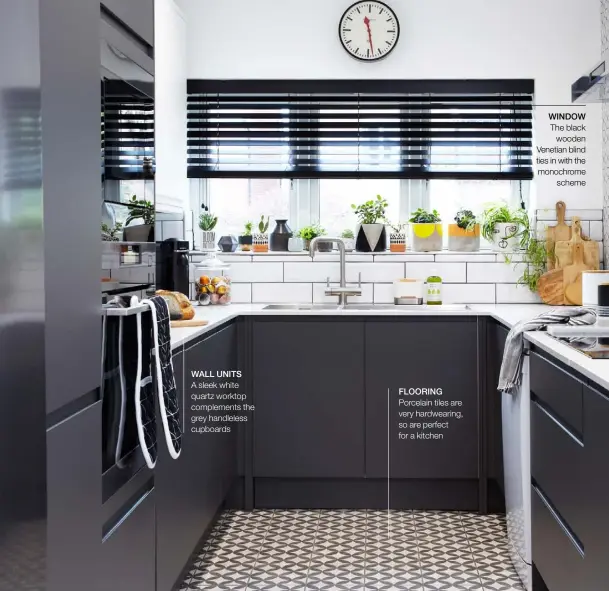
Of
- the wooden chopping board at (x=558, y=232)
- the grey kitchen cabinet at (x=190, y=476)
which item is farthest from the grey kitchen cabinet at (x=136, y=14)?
the wooden chopping board at (x=558, y=232)

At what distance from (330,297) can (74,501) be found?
9.70 ft

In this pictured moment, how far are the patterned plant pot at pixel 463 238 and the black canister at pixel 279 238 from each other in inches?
32.7

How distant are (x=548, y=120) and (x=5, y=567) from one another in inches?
146

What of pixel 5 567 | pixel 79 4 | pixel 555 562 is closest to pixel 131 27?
pixel 79 4

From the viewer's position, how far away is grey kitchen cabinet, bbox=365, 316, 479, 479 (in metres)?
3.74

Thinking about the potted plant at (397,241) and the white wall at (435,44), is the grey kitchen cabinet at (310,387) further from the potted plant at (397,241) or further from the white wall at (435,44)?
the white wall at (435,44)

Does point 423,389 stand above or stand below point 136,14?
below

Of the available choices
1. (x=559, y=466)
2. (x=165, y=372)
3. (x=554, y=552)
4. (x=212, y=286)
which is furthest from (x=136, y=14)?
(x=212, y=286)

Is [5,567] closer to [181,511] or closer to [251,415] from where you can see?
[181,511]

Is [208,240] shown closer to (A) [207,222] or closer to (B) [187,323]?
(A) [207,222]

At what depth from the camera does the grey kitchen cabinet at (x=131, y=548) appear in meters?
1.73

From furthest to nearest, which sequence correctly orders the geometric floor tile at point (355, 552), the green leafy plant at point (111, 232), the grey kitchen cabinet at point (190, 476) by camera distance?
1. the geometric floor tile at point (355, 552)
2. the grey kitchen cabinet at point (190, 476)
3. the green leafy plant at point (111, 232)

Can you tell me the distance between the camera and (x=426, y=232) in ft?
14.0

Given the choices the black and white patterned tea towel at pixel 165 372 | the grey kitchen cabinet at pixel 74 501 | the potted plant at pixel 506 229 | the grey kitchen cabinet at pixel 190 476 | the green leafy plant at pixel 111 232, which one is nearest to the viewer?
the grey kitchen cabinet at pixel 74 501
